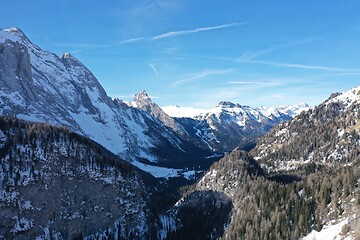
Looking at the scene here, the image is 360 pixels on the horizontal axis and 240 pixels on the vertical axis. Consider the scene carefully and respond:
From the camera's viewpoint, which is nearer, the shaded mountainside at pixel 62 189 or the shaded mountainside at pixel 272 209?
the shaded mountainside at pixel 272 209

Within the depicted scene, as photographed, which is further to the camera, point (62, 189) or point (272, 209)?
point (272, 209)

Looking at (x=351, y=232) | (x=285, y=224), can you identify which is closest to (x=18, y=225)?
(x=285, y=224)

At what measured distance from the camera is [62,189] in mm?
145375

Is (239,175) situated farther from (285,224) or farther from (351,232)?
(351,232)

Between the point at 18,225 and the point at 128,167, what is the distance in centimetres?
5875

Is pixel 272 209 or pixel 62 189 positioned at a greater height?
pixel 62 189

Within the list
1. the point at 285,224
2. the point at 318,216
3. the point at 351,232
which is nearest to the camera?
the point at 351,232

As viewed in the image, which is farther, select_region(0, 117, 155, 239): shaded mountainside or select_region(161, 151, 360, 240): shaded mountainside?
select_region(0, 117, 155, 239): shaded mountainside

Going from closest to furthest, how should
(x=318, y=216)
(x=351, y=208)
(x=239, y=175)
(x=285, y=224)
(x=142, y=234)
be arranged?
(x=351, y=208), (x=318, y=216), (x=285, y=224), (x=142, y=234), (x=239, y=175)

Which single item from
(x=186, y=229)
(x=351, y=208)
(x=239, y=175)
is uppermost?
(x=239, y=175)

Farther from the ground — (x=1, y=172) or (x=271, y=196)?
(x=1, y=172)

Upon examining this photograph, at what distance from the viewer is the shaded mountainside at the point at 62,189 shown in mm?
131625

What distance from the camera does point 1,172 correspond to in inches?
5197

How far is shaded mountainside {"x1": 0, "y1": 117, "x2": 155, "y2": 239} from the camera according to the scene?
432 feet
